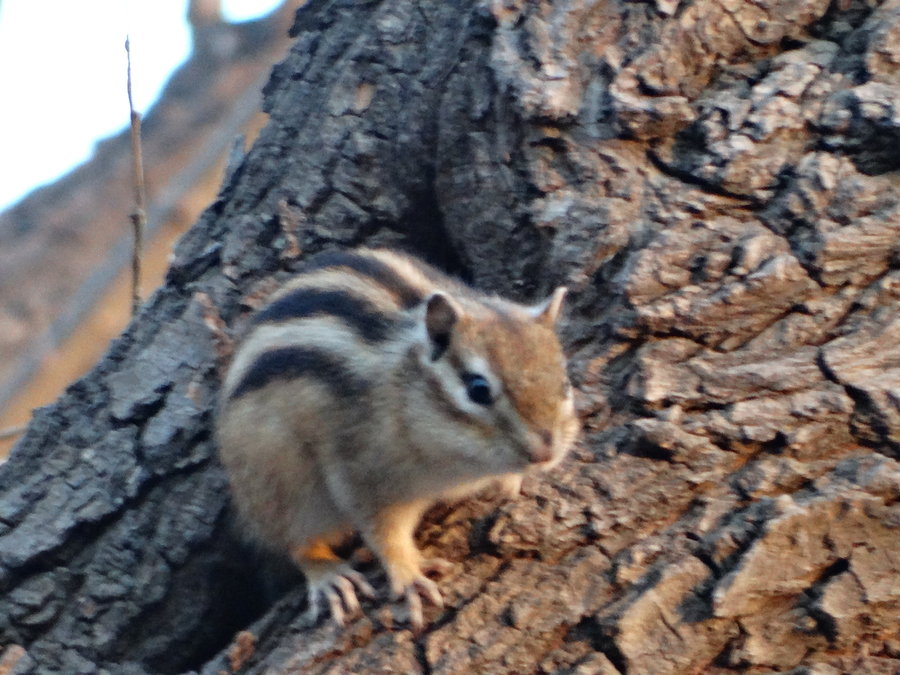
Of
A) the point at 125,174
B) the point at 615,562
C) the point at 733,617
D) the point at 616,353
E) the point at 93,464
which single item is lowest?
the point at 733,617

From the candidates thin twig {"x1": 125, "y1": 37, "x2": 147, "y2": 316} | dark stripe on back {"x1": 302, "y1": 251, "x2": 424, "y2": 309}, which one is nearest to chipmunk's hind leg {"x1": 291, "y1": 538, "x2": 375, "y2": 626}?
dark stripe on back {"x1": 302, "y1": 251, "x2": 424, "y2": 309}

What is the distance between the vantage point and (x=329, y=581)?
3848mm

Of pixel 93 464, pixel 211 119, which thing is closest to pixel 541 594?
pixel 93 464

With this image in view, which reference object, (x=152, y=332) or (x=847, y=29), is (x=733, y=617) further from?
(x=152, y=332)

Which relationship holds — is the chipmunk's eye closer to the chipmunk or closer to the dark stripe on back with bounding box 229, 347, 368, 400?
the chipmunk

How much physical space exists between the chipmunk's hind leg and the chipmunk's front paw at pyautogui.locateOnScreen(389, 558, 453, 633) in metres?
0.15

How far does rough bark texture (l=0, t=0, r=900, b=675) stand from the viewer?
132 inches

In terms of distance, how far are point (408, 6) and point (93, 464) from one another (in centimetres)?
210

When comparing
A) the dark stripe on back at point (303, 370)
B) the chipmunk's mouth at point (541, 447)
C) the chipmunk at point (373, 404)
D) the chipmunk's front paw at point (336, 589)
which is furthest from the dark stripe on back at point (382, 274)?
the chipmunk's front paw at point (336, 589)

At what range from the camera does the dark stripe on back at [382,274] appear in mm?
4082

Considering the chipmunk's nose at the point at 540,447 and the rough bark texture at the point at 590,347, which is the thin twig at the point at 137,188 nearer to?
the rough bark texture at the point at 590,347

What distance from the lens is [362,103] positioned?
459 cm

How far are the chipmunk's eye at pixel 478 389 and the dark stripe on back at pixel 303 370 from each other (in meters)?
0.44

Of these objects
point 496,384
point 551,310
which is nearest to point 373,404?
point 496,384
